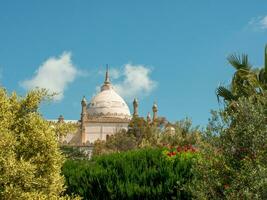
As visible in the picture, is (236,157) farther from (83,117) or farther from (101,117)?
(101,117)

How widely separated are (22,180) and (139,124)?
5328cm

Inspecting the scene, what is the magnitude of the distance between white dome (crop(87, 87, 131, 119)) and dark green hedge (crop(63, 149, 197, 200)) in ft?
257

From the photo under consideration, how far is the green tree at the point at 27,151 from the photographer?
33.2ft

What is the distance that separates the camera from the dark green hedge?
13.8 metres

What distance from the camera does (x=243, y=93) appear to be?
1418 cm

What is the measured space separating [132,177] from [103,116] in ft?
261

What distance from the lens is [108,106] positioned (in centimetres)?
9456

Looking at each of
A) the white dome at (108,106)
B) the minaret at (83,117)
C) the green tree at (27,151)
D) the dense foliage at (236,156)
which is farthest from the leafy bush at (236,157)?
the white dome at (108,106)

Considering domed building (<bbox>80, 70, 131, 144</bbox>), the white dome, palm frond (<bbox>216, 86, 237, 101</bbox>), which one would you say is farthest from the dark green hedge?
the white dome

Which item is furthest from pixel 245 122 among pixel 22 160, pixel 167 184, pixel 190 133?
pixel 190 133

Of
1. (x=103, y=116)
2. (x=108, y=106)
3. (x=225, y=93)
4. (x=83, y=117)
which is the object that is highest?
(x=108, y=106)

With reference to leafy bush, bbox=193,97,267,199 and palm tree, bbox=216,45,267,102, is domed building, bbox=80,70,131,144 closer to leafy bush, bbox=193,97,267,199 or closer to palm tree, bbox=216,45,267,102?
palm tree, bbox=216,45,267,102

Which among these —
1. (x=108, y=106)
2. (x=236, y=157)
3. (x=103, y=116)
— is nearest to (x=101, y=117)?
(x=103, y=116)

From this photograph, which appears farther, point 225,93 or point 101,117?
point 101,117
